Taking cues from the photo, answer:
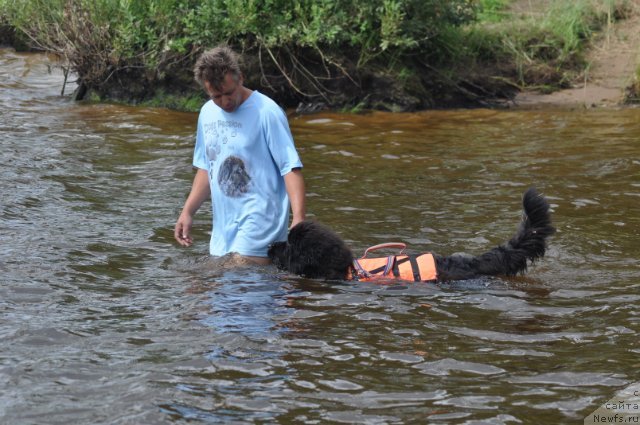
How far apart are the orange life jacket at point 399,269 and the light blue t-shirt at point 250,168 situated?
676 mm

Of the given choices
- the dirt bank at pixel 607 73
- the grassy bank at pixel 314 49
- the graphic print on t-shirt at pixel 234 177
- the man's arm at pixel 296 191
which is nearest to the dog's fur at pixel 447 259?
the man's arm at pixel 296 191

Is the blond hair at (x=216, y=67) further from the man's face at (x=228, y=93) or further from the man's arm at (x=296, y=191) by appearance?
the man's arm at (x=296, y=191)

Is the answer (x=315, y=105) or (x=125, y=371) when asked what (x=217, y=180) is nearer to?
(x=125, y=371)

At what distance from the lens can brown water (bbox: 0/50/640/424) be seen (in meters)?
4.99

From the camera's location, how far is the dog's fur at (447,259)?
6.99 meters

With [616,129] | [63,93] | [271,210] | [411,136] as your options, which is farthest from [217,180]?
[63,93]

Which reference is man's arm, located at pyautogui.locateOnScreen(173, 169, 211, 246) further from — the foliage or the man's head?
the foliage

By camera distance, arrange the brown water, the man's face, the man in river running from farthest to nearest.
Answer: the man in river, the man's face, the brown water

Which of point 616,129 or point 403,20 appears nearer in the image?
point 616,129

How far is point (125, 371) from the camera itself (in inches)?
210

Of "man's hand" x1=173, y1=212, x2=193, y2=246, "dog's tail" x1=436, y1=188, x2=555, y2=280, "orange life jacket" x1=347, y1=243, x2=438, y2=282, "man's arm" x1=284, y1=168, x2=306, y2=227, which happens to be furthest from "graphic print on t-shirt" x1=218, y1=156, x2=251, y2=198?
"dog's tail" x1=436, y1=188, x2=555, y2=280

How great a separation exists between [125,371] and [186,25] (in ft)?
34.4

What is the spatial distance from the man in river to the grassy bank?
295 inches

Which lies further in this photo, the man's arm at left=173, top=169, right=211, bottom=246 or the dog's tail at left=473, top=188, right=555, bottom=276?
the man's arm at left=173, top=169, right=211, bottom=246
